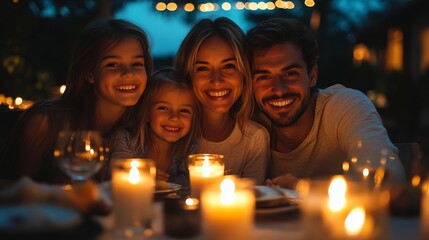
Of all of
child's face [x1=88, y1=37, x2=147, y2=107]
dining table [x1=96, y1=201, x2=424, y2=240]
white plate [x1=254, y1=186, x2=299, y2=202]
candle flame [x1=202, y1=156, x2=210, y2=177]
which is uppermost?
child's face [x1=88, y1=37, x2=147, y2=107]

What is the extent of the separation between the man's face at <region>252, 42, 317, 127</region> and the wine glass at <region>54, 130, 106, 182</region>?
66.9 inches

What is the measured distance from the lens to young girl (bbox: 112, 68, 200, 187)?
3779mm

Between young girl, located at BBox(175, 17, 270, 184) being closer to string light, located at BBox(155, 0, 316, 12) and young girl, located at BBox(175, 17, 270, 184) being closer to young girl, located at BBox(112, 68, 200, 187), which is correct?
young girl, located at BBox(112, 68, 200, 187)

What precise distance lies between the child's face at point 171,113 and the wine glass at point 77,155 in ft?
4.87

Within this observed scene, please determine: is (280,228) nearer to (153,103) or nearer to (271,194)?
(271,194)

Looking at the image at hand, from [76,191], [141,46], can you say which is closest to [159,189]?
[76,191]

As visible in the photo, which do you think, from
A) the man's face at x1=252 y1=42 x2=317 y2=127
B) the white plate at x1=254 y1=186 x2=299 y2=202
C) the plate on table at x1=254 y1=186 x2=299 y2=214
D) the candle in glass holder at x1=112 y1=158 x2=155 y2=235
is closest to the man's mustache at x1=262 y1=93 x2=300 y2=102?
the man's face at x1=252 y1=42 x2=317 y2=127

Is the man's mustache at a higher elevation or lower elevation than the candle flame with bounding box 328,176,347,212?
higher

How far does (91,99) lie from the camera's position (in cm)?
400

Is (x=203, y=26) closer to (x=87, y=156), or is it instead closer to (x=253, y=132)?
(x=253, y=132)

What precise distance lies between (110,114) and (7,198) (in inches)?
79.8

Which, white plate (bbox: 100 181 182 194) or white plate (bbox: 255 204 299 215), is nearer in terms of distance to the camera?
white plate (bbox: 255 204 299 215)

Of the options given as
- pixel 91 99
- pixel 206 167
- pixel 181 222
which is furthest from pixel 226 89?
pixel 181 222

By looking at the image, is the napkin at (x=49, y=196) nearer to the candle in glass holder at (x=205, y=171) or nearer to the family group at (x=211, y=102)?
the candle in glass holder at (x=205, y=171)
